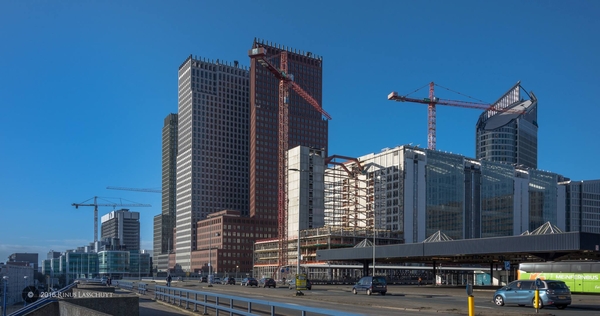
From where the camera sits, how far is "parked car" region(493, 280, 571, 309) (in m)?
32.8

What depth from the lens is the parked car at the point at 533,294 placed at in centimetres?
3278

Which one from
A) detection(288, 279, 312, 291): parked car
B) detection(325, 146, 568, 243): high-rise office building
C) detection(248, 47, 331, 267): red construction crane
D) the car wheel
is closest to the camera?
the car wheel

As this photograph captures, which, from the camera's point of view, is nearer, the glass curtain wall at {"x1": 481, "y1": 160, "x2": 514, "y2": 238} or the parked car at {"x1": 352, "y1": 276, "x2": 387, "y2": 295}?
the parked car at {"x1": 352, "y1": 276, "x2": 387, "y2": 295}

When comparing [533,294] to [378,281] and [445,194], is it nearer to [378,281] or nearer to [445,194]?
[378,281]

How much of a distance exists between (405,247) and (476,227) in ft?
290

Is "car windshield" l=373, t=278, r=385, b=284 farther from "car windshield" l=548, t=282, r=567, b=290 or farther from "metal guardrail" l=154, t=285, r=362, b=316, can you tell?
"car windshield" l=548, t=282, r=567, b=290

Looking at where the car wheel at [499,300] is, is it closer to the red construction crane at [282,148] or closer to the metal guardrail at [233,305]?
the metal guardrail at [233,305]

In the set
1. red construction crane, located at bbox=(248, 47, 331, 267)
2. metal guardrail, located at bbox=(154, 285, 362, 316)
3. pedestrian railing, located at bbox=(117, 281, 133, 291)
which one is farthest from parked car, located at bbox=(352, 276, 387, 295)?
red construction crane, located at bbox=(248, 47, 331, 267)

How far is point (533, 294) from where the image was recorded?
109 ft

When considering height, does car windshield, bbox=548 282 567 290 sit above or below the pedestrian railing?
above

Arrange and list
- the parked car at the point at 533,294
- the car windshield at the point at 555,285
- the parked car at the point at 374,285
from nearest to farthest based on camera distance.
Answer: the parked car at the point at 533,294
the car windshield at the point at 555,285
the parked car at the point at 374,285

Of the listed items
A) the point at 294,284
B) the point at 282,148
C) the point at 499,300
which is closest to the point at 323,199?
the point at 282,148

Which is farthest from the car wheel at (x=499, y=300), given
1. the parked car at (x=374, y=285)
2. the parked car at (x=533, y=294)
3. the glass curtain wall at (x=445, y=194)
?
the glass curtain wall at (x=445, y=194)

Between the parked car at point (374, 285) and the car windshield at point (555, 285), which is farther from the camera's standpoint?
the parked car at point (374, 285)
